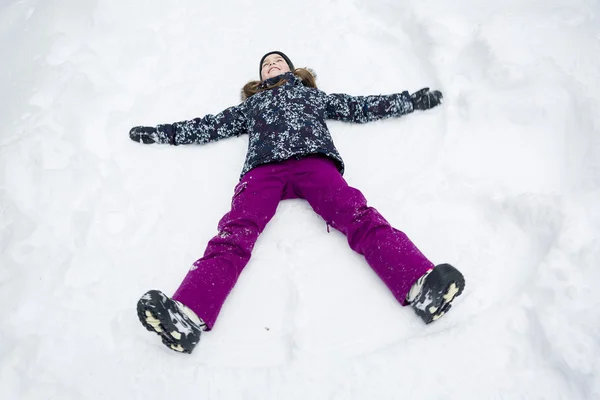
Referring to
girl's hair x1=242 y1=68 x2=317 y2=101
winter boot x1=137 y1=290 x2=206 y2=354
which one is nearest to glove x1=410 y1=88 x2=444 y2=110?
girl's hair x1=242 y1=68 x2=317 y2=101

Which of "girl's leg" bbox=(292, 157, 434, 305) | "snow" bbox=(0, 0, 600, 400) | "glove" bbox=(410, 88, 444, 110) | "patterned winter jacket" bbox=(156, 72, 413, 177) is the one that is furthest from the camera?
"glove" bbox=(410, 88, 444, 110)

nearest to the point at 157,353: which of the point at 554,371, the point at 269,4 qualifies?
the point at 554,371

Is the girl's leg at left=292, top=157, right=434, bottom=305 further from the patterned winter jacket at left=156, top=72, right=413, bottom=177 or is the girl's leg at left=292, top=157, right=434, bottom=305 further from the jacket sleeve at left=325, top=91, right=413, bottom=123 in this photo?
the jacket sleeve at left=325, top=91, right=413, bottom=123

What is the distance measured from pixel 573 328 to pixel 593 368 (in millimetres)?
140

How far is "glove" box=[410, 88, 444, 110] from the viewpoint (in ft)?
8.02

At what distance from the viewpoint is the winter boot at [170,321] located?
4.48 feet

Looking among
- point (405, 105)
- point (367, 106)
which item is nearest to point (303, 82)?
point (367, 106)

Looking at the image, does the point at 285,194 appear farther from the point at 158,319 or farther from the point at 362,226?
the point at 158,319

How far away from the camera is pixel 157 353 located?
5.09 ft

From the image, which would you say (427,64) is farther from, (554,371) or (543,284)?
(554,371)

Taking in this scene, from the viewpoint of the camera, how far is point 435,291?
144 centimetres

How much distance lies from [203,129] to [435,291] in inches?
68.1

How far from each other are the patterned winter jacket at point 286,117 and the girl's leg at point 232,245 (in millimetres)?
172

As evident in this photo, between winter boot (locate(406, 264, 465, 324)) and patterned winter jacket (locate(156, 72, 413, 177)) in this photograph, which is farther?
patterned winter jacket (locate(156, 72, 413, 177))
